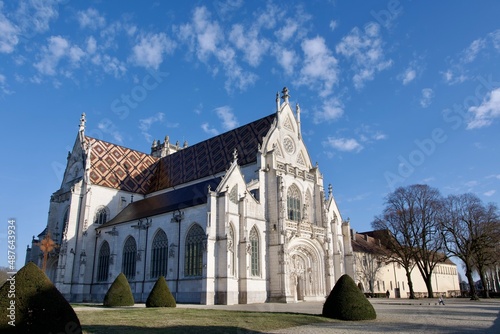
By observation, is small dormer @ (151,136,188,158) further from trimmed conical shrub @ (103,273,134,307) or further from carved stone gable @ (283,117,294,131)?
trimmed conical shrub @ (103,273,134,307)

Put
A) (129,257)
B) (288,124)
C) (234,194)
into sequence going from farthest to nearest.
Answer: (288,124) < (129,257) < (234,194)

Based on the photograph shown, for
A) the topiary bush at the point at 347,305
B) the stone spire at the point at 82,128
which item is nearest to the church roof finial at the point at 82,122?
the stone spire at the point at 82,128

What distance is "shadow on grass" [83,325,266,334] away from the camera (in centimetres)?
1084

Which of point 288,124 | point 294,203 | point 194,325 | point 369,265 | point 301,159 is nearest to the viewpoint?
point 194,325

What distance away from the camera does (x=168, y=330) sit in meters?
11.2

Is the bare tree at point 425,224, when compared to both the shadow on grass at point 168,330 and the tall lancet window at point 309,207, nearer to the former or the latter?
the tall lancet window at point 309,207

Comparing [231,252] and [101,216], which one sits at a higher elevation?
[101,216]

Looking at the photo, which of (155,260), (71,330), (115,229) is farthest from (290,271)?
(71,330)

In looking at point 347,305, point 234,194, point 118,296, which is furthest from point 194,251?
point 347,305

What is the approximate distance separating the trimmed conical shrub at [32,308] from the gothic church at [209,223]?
17931 millimetres

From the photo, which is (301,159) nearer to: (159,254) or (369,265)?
(159,254)

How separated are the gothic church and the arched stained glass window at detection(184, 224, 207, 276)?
7 centimetres

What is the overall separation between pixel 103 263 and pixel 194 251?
40.8 feet

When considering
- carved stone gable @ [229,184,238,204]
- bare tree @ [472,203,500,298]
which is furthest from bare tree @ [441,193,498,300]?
carved stone gable @ [229,184,238,204]
